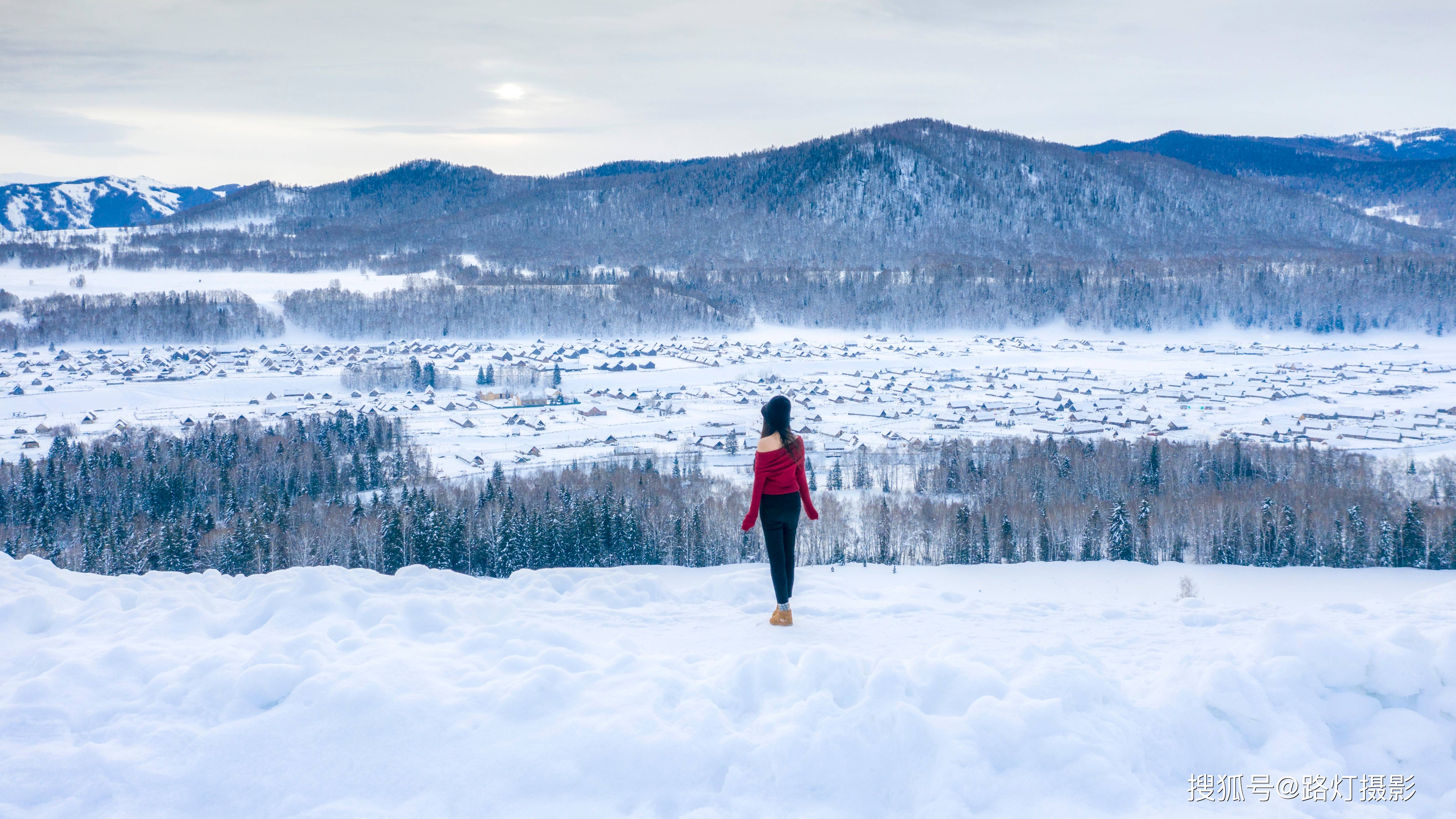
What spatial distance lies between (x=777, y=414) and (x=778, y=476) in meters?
0.49

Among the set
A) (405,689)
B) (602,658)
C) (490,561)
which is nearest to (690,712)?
(602,658)

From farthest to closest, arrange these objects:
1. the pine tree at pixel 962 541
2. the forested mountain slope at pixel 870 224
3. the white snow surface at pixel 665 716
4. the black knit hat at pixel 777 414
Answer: the forested mountain slope at pixel 870 224
the pine tree at pixel 962 541
the black knit hat at pixel 777 414
the white snow surface at pixel 665 716

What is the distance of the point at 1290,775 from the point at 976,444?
44306 millimetres

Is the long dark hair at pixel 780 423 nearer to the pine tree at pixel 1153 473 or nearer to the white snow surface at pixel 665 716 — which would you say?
the white snow surface at pixel 665 716

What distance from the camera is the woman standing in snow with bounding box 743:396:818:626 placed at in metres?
6.43

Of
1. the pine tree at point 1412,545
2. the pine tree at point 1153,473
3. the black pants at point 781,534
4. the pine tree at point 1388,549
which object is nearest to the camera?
the black pants at point 781,534

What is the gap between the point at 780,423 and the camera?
642 centimetres

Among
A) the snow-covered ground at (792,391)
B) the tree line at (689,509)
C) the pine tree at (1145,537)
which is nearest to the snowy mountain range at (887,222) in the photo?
the snow-covered ground at (792,391)

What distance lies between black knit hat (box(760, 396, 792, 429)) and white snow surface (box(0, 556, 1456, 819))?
155 cm

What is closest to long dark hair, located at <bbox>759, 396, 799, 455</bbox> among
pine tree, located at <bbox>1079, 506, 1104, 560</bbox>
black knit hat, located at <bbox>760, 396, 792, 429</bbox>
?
black knit hat, located at <bbox>760, 396, 792, 429</bbox>

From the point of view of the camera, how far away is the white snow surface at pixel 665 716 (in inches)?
161

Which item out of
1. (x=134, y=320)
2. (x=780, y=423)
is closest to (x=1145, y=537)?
(x=780, y=423)

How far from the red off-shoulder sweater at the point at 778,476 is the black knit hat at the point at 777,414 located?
0.18 metres

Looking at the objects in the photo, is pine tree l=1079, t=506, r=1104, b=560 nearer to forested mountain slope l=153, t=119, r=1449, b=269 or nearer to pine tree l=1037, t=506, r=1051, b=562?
pine tree l=1037, t=506, r=1051, b=562
